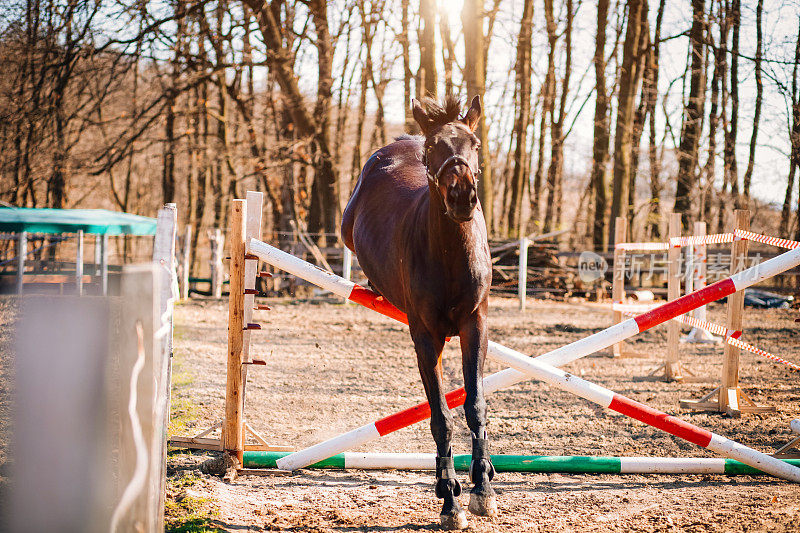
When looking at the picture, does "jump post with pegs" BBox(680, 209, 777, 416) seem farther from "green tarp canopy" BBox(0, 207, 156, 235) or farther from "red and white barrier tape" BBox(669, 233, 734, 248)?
"green tarp canopy" BBox(0, 207, 156, 235)

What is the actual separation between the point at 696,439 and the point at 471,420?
199 centimetres

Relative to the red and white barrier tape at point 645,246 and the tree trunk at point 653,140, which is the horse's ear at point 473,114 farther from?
the tree trunk at point 653,140

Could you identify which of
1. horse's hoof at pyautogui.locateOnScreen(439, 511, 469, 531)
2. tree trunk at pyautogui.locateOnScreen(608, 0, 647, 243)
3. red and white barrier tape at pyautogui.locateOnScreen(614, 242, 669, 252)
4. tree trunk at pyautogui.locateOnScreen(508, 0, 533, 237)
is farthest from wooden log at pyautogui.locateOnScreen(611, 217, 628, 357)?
tree trunk at pyautogui.locateOnScreen(508, 0, 533, 237)

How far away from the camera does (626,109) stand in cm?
2222

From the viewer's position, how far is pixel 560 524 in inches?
155

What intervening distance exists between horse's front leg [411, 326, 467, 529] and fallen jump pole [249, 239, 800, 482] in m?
0.76

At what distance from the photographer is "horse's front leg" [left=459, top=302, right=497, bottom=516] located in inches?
142

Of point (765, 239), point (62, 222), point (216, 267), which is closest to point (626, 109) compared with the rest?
point (216, 267)

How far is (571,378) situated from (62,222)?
19605mm

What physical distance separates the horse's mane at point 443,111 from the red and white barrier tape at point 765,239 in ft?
11.2

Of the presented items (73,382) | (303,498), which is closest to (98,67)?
(73,382)

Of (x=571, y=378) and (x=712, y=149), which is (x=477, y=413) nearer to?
(x=571, y=378)

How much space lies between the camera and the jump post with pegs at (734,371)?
21.8 ft

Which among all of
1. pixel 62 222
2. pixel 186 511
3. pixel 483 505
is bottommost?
pixel 186 511
